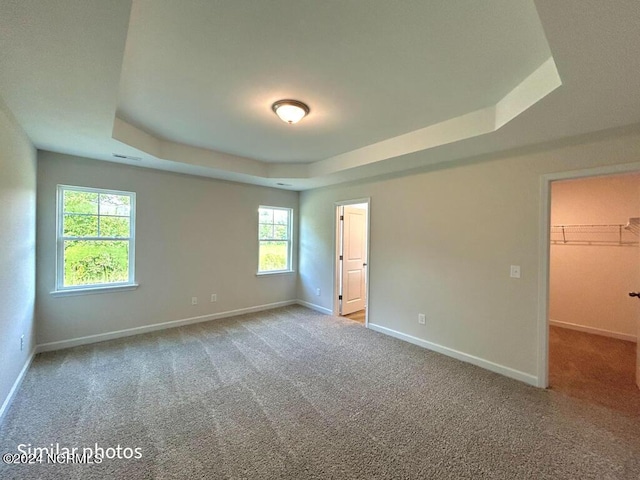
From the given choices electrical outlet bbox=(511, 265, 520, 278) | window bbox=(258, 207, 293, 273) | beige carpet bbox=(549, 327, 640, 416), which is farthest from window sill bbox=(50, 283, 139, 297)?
beige carpet bbox=(549, 327, 640, 416)

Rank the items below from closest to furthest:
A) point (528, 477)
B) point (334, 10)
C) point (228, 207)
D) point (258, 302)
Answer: point (334, 10) → point (528, 477) → point (228, 207) → point (258, 302)

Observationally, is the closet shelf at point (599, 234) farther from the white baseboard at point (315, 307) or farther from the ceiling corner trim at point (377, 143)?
the white baseboard at point (315, 307)

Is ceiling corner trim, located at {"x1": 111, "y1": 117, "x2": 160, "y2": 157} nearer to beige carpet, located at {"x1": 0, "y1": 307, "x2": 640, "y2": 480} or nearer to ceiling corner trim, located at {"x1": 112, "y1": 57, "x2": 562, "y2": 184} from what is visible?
ceiling corner trim, located at {"x1": 112, "y1": 57, "x2": 562, "y2": 184}

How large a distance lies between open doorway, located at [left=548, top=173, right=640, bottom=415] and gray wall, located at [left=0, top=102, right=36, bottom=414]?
533cm

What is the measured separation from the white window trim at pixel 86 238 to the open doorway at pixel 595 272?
5.46 meters

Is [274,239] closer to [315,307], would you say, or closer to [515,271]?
[315,307]

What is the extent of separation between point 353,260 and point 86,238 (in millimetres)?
4091

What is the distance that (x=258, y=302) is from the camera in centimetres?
532

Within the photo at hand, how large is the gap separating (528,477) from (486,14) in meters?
2.63

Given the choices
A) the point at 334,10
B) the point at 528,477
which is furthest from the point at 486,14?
the point at 528,477

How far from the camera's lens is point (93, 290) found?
3.66 metres

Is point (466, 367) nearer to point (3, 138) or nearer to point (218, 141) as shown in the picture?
point (218, 141)

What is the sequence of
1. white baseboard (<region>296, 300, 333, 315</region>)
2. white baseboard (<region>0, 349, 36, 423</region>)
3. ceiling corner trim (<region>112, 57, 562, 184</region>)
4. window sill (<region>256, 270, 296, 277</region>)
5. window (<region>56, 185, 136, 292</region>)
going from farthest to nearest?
window sill (<region>256, 270, 296, 277</region>), white baseboard (<region>296, 300, 333, 315</region>), window (<region>56, 185, 136, 292</region>), white baseboard (<region>0, 349, 36, 423</region>), ceiling corner trim (<region>112, 57, 562, 184</region>)

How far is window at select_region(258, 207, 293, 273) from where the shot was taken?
5.43 meters
